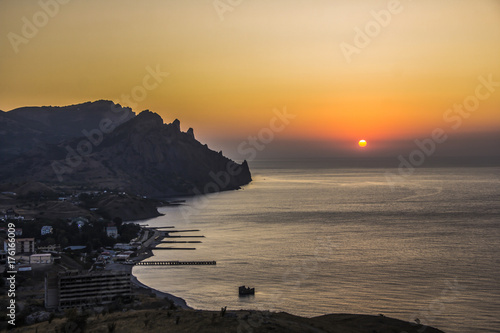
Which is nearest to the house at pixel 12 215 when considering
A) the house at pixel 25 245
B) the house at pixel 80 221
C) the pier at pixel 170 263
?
the house at pixel 80 221

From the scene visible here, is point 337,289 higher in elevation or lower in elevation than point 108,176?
lower

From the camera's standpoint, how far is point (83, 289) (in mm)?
39094

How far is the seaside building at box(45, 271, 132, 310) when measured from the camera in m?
37.9

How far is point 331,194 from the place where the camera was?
15150 centimetres

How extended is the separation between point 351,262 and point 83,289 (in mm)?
30455

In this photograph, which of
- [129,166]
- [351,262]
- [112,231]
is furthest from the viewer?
[129,166]

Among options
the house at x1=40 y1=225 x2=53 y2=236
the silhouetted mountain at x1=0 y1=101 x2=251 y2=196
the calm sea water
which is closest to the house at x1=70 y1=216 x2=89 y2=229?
the house at x1=40 y1=225 x2=53 y2=236

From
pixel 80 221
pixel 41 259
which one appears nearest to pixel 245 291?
pixel 41 259

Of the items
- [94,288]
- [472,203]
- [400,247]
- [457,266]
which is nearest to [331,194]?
[472,203]

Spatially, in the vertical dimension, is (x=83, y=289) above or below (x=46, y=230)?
below

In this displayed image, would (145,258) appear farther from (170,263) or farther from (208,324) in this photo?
(208,324)

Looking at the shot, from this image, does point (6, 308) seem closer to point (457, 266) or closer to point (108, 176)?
point (457, 266)

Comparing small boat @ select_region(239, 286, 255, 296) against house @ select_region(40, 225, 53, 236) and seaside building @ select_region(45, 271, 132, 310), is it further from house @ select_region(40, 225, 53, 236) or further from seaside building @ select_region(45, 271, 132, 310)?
house @ select_region(40, 225, 53, 236)

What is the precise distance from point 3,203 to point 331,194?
279 ft
